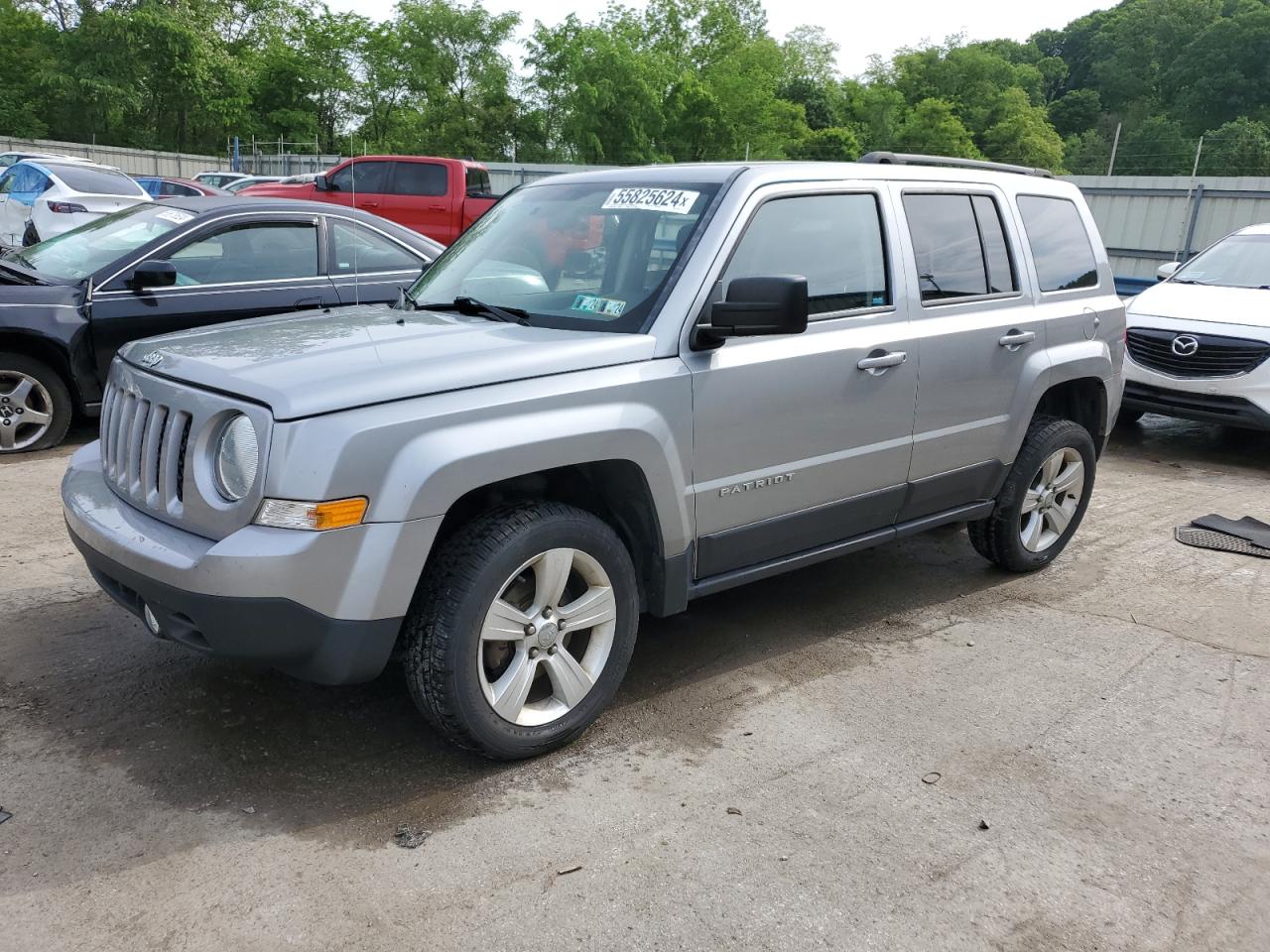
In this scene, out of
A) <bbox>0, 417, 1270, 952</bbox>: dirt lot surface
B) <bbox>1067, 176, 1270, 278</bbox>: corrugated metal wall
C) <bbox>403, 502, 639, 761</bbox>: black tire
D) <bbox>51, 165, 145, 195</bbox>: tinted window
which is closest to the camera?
<bbox>0, 417, 1270, 952</bbox>: dirt lot surface

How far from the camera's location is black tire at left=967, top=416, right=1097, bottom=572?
498 cm

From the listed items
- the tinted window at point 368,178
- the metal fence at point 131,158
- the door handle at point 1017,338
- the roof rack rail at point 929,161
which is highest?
the metal fence at point 131,158

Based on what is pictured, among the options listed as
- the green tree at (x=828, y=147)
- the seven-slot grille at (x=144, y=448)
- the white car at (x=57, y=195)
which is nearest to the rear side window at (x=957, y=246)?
the seven-slot grille at (x=144, y=448)

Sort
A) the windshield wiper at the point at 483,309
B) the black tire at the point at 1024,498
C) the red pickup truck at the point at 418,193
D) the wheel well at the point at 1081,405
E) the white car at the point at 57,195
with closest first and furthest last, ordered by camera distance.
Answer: the windshield wiper at the point at 483,309
the black tire at the point at 1024,498
the wheel well at the point at 1081,405
the white car at the point at 57,195
the red pickup truck at the point at 418,193

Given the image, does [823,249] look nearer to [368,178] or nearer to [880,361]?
[880,361]

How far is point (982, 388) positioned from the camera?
4598 millimetres

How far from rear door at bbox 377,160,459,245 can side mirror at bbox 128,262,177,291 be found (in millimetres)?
10015

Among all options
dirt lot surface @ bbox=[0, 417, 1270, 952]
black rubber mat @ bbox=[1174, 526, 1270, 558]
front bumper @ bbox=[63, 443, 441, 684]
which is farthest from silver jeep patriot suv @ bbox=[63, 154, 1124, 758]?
black rubber mat @ bbox=[1174, 526, 1270, 558]

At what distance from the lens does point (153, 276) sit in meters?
6.54

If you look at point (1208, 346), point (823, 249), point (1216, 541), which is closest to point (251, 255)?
point (823, 249)

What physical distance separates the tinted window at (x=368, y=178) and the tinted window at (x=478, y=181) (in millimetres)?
1275

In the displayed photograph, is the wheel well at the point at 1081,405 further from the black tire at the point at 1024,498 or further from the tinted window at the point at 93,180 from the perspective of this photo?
the tinted window at the point at 93,180

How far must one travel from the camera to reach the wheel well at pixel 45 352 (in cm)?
645

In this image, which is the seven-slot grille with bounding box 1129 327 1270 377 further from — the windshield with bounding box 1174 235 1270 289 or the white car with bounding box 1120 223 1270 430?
the windshield with bounding box 1174 235 1270 289
